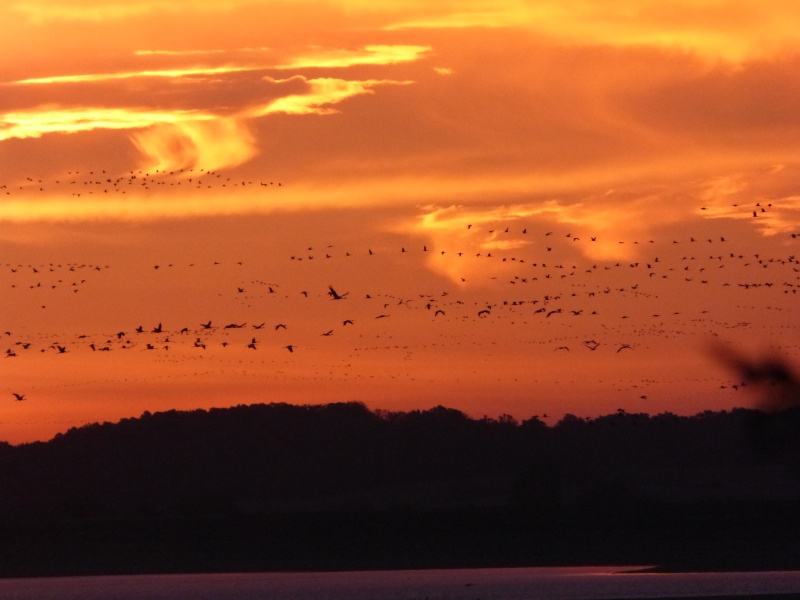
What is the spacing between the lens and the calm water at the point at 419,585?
279ft

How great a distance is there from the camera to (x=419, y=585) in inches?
3701

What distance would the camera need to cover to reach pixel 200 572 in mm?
111938

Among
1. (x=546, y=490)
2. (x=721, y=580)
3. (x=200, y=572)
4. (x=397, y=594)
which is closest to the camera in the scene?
(x=397, y=594)

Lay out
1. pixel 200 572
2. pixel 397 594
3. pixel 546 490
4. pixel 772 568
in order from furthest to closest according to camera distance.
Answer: pixel 546 490 → pixel 200 572 → pixel 772 568 → pixel 397 594

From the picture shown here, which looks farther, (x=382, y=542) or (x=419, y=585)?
(x=382, y=542)

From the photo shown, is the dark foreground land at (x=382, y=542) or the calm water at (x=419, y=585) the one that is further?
the dark foreground land at (x=382, y=542)

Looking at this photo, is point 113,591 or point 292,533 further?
point 292,533

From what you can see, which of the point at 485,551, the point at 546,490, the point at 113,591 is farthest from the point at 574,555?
the point at 113,591

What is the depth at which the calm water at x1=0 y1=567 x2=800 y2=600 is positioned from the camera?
84.9m

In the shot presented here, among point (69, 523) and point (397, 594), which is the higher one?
point (69, 523)

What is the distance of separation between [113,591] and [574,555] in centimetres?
3110

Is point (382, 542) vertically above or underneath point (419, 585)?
above

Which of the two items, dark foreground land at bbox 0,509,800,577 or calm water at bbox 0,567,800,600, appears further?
dark foreground land at bbox 0,509,800,577

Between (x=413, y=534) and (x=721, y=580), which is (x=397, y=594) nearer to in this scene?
(x=721, y=580)
